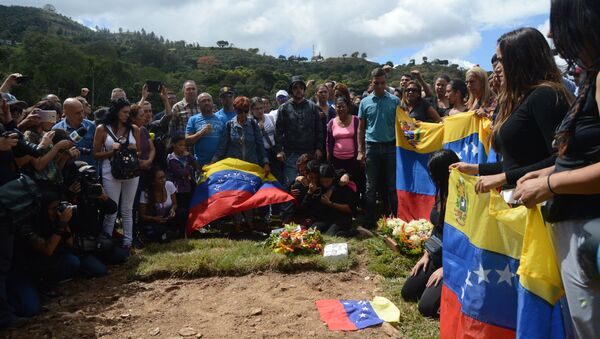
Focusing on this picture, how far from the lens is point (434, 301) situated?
13.2ft

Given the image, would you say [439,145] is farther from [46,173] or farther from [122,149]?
[46,173]

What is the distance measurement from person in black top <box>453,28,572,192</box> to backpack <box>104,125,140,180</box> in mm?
4611

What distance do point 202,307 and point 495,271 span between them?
2.82 m

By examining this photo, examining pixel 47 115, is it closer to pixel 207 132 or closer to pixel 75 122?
pixel 75 122

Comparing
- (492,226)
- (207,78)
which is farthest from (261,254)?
(207,78)

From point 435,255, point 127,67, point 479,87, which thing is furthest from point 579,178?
point 127,67

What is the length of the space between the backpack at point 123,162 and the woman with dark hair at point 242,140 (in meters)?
1.66

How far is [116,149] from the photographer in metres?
5.98

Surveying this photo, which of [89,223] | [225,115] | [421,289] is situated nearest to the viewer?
[421,289]

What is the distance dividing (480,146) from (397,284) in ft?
6.24

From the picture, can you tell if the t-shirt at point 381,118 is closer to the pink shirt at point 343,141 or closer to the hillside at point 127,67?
the pink shirt at point 343,141

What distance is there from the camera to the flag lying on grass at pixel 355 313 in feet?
13.1

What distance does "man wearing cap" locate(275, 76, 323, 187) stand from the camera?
741 centimetres

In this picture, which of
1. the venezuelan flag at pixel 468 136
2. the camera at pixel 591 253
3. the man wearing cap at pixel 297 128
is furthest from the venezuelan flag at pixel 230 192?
the camera at pixel 591 253
